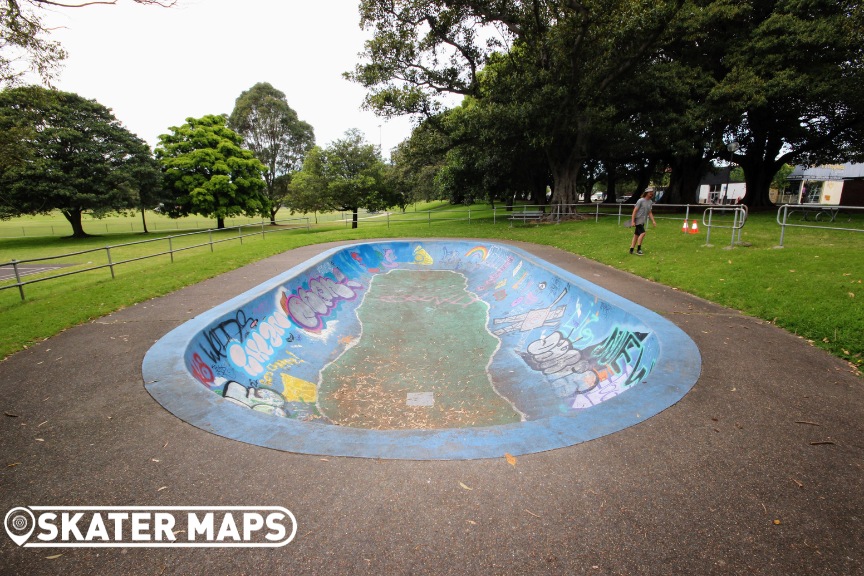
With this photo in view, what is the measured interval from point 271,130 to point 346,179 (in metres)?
22.9

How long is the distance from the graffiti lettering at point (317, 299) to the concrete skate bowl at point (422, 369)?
5 cm

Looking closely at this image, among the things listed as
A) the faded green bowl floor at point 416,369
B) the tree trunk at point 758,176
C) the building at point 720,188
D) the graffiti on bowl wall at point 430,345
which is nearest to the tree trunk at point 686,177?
the tree trunk at point 758,176

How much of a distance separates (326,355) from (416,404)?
2.46 metres

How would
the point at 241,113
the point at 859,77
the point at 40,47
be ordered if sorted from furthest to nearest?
1. the point at 241,113
2. the point at 859,77
3. the point at 40,47

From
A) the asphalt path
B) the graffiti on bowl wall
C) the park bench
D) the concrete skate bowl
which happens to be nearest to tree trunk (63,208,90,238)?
the graffiti on bowl wall

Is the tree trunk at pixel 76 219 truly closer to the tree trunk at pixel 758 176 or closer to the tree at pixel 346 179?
the tree at pixel 346 179

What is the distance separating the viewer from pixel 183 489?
2496 millimetres

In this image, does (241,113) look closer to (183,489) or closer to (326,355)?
(326,355)

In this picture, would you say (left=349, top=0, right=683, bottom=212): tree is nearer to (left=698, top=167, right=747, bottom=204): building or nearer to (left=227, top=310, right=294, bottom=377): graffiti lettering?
(left=227, top=310, right=294, bottom=377): graffiti lettering

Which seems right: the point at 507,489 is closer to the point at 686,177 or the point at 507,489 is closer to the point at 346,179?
the point at 686,177

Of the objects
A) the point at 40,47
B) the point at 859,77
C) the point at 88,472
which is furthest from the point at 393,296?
the point at 859,77

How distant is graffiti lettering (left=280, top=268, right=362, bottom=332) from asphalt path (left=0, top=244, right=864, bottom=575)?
4.02 m

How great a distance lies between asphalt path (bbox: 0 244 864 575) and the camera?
1978 mm

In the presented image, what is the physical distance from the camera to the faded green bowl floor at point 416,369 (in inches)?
192
